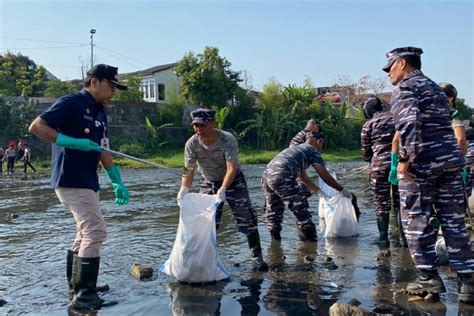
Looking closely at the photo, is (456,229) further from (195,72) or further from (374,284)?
(195,72)

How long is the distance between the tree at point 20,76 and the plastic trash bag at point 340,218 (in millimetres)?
36539

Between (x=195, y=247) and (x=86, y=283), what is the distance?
1.03 metres

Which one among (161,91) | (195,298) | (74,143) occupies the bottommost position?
(195,298)

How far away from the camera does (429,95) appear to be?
3.98 metres

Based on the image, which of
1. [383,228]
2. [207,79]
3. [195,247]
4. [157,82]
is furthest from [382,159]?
[157,82]

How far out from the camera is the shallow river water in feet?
13.5

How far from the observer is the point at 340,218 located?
22.5ft

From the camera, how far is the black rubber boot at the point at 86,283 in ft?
13.7

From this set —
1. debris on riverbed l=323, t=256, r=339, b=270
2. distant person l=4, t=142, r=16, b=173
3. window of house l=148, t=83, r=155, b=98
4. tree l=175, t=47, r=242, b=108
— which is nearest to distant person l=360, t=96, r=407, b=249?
debris on riverbed l=323, t=256, r=339, b=270

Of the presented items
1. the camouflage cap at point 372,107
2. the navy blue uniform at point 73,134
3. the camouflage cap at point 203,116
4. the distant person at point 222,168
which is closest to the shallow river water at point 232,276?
the distant person at point 222,168

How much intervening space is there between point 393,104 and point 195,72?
108ft

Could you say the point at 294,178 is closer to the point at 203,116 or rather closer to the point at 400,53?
the point at 203,116

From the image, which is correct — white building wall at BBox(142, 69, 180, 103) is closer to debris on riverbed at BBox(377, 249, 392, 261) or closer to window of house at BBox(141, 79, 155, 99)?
window of house at BBox(141, 79, 155, 99)

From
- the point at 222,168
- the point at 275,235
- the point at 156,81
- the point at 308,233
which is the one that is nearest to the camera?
the point at 222,168
